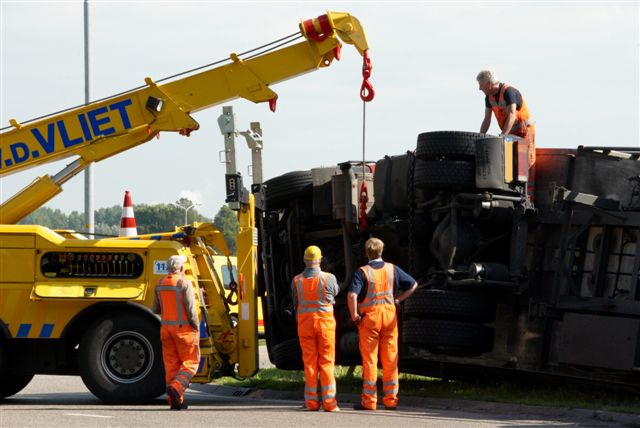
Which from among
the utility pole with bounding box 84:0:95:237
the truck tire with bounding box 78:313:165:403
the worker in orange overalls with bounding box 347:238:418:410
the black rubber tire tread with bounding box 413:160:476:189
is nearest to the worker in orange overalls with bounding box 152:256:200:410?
the truck tire with bounding box 78:313:165:403

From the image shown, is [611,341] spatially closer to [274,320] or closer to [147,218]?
[274,320]

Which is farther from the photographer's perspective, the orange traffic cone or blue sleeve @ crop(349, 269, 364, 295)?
the orange traffic cone

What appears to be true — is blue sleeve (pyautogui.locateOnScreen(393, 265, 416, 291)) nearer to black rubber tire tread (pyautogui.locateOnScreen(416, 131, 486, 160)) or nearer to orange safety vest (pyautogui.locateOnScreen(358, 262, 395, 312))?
orange safety vest (pyautogui.locateOnScreen(358, 262, 395, 312))

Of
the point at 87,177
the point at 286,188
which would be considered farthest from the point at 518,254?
the point at 87,177

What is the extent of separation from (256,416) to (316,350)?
3.11 ft

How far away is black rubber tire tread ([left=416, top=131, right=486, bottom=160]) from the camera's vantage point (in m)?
12.5

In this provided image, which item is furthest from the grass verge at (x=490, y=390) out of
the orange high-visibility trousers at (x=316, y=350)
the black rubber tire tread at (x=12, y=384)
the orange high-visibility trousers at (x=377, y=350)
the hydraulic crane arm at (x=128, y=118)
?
A: the hydraulic crane arm at (x=128, y=118)

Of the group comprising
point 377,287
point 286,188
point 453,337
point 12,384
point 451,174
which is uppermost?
point 451,174

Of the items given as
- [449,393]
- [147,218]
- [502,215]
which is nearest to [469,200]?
[502,215]

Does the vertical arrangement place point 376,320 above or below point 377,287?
below

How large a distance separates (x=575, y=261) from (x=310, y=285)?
2.46m

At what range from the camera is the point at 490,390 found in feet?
43.5

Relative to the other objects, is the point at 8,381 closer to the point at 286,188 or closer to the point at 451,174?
the point at 286,188

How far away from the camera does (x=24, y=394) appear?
14914mm
